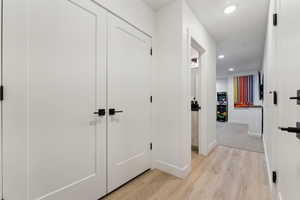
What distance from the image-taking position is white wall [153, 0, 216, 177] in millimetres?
2066

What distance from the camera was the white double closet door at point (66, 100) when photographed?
1.04 metres

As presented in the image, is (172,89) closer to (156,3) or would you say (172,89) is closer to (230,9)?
(156,3)

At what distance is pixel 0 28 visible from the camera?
969 millimetres

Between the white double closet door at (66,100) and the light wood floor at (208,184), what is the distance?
23 centimetres

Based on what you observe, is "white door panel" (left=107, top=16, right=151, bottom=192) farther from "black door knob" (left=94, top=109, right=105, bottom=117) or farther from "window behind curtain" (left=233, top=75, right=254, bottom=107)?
"window behind curtain" (left=233, top=75, right=254, bottom=107)

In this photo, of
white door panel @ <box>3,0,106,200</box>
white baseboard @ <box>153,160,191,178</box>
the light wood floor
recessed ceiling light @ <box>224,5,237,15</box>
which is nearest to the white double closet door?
white door panel @ <box>3,0,106,200</box>

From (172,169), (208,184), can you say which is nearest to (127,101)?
(172,169)

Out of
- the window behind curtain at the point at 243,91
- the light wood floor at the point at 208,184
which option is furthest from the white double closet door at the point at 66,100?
the window behind curtain at the point at 243,91

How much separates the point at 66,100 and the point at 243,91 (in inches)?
302

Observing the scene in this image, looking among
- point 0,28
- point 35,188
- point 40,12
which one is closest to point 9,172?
point 35,188

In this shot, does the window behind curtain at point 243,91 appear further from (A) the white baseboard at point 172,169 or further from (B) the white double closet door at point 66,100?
(B) the white double closet door at point 66,100

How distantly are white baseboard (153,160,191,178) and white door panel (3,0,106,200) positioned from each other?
3.13 ft

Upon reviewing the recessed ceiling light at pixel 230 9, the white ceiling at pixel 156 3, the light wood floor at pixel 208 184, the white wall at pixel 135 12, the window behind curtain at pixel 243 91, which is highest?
the white ceiling at pixel 156 3

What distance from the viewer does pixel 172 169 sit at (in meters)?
2.12
